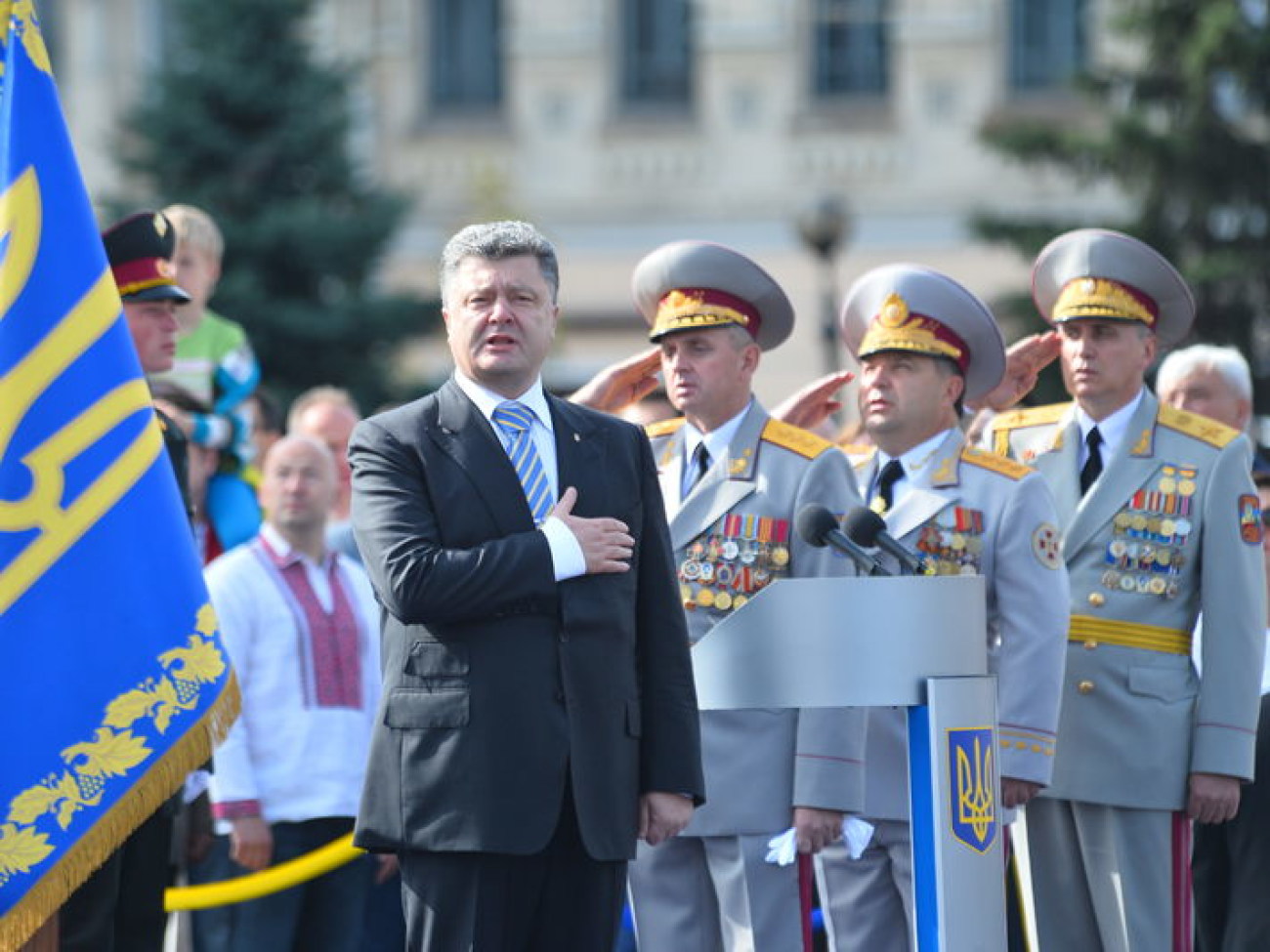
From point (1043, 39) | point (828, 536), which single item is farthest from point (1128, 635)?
point (1043, 39)

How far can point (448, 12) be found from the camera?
27547 millimetres

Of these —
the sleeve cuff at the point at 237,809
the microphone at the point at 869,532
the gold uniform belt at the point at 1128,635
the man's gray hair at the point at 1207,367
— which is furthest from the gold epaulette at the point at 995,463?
the sleeve cuff at the point at 237,809

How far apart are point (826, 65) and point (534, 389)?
22.2 metres

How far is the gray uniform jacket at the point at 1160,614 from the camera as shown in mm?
6059

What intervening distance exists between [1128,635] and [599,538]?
6.70ft

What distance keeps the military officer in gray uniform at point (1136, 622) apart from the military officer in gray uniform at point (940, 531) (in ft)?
0.97

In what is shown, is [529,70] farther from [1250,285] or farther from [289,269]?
[1250,285]

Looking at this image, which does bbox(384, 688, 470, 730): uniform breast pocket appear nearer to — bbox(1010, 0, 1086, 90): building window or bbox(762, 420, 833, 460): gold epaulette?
bbox(762, 420, 833, 460): gold epaulette

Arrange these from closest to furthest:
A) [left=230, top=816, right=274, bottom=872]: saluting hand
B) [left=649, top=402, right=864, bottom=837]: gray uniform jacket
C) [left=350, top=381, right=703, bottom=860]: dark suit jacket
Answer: [left=350, top=381, right=703, bottom=860]: dark suit jacket < [left=649, top=402, right=864, bottom=837]: gray uniform jacket < [left=230, top=816, right=274, bottom=872]: saluting hand

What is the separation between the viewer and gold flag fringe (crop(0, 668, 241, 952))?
5035 mm

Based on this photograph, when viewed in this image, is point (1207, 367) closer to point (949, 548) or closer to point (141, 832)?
point (949, 548)

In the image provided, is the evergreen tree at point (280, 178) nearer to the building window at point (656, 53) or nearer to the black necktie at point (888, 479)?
the building window at point (656, 53)

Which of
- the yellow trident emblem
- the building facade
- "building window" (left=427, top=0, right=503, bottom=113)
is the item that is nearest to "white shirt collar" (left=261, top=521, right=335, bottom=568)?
the yellow trident emblem

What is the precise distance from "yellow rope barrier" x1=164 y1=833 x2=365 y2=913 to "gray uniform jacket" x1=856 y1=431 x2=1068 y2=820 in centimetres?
170
